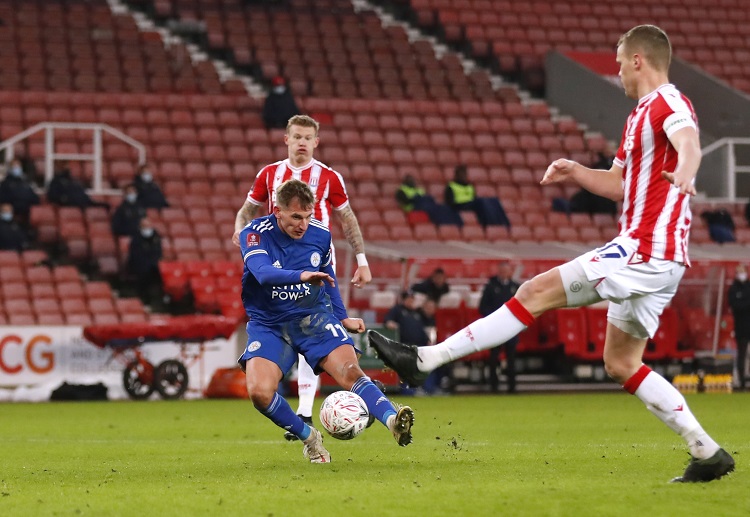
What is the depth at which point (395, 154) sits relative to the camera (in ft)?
84.6

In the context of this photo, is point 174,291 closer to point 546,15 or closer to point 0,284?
point 0,284

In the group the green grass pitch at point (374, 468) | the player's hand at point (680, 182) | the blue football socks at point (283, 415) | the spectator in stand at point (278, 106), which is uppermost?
the spectator in stand at point (278, 106)

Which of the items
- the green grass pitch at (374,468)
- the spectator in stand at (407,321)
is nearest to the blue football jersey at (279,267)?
the green grass pitch at (374,468)

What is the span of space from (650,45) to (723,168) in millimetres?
20244

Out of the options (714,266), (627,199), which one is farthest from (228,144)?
(627,199)

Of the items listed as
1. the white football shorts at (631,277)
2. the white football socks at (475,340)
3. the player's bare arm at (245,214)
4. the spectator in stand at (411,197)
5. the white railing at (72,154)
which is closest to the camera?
the white football shorts at (631,277)

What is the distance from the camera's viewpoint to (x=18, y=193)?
21734 mm

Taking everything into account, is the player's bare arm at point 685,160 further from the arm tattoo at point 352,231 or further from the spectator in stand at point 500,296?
the spectator in stand at point 500,296

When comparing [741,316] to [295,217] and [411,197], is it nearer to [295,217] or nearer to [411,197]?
[411,197]

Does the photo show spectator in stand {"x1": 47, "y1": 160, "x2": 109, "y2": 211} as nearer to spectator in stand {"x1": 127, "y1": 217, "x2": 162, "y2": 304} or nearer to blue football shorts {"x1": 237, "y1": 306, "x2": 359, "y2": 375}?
spectator in stand {"x1": 127, "y1": 217, "x2": 162, "y2": 304}

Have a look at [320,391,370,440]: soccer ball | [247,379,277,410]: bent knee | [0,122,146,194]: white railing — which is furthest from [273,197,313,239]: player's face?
[0,122,146,194]: white railing

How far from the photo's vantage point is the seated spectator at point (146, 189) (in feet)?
72.6

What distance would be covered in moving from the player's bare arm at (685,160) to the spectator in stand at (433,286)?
14.1 m

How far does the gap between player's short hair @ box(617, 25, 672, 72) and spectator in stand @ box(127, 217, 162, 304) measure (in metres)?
14.6
